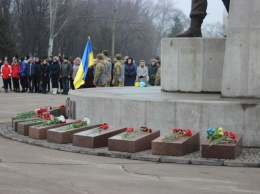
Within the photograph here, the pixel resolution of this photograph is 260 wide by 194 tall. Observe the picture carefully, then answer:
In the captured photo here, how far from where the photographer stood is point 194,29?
1493 cm

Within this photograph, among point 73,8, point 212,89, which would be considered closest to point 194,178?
point 212,89

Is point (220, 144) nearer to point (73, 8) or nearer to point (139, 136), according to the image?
point (139, 136)

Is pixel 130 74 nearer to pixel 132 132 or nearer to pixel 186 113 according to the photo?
pixel 186 113

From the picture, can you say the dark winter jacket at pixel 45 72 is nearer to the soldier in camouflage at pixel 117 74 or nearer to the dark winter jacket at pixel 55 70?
the dark winter jacket at pixel 55 70

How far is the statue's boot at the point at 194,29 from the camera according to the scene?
48.6ft

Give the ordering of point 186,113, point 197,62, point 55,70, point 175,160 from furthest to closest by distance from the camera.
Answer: point 55,70, point 197,62, point 186,113, point 175,160

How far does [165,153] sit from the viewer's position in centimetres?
1027

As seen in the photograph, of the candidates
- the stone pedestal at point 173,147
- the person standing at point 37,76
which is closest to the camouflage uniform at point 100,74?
the person standing at point 37,76

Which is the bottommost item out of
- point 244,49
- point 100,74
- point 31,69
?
point 31,69

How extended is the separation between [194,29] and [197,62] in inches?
46.9

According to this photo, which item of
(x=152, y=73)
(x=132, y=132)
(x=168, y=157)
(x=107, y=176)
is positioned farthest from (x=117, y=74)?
(x=107, y=176)

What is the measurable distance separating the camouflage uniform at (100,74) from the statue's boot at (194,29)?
6.89 m

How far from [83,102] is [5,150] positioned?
134 inches

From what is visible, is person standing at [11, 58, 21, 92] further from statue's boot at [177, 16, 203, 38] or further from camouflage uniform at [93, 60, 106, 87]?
statue's boot at [177, 16, 203, 38]
